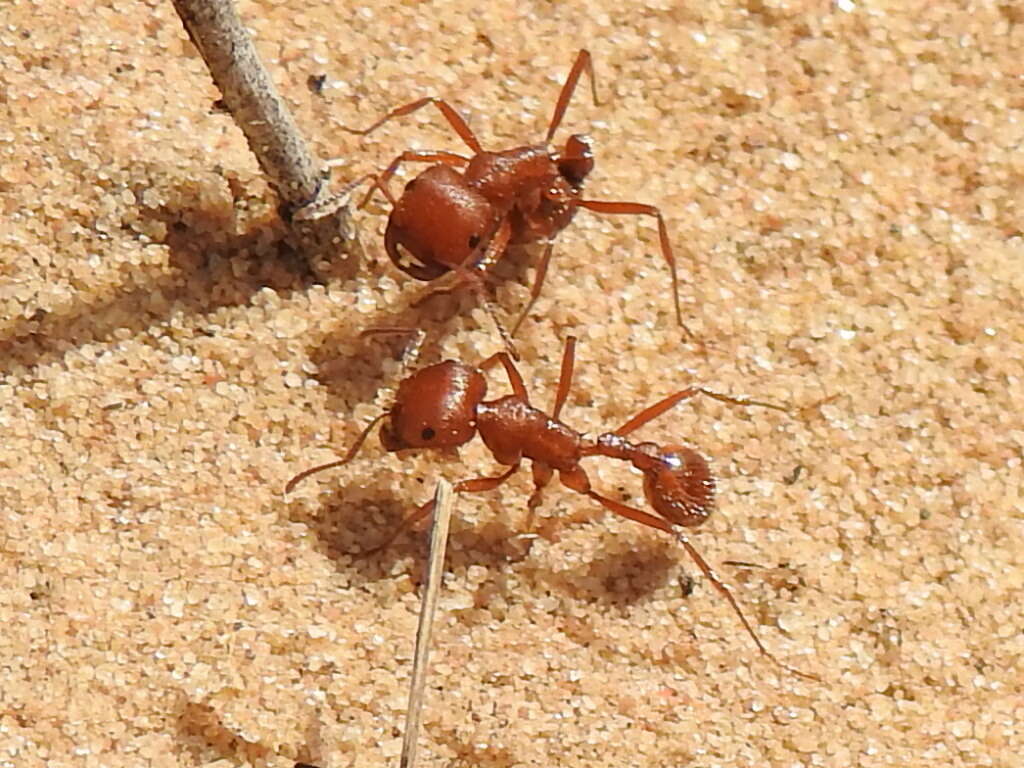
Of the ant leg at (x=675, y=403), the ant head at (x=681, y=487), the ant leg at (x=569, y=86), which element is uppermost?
the ant leg at (x=569, y=86)

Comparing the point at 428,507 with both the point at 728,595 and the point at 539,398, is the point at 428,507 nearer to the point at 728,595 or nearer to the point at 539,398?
the point at 539,398

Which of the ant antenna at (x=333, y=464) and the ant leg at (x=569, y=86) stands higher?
the ant leg at (x=569, y=86)

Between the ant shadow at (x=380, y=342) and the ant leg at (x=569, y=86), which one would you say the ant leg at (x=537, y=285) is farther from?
the ant leg at (x=569, y=86)

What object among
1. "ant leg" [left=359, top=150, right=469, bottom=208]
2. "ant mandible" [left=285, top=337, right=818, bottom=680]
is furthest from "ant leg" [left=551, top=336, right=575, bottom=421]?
"ant leg" [left=359, top=150, right=469, bottom=208]

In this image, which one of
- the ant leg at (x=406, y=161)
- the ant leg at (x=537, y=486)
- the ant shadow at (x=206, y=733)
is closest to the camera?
the ant shadow at (x=206, y=733)

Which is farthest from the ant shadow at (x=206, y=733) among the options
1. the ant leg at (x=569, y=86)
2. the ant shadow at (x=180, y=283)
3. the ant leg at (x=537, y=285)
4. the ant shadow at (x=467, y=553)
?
the ant leg at (x=569, y=86)

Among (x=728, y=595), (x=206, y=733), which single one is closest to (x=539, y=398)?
(x=728, y=595)

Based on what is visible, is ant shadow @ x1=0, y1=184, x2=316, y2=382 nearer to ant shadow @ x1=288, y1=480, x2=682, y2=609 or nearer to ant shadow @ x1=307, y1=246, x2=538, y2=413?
ant shadow @ x1=307, y1=246, x2=538, y2=413
